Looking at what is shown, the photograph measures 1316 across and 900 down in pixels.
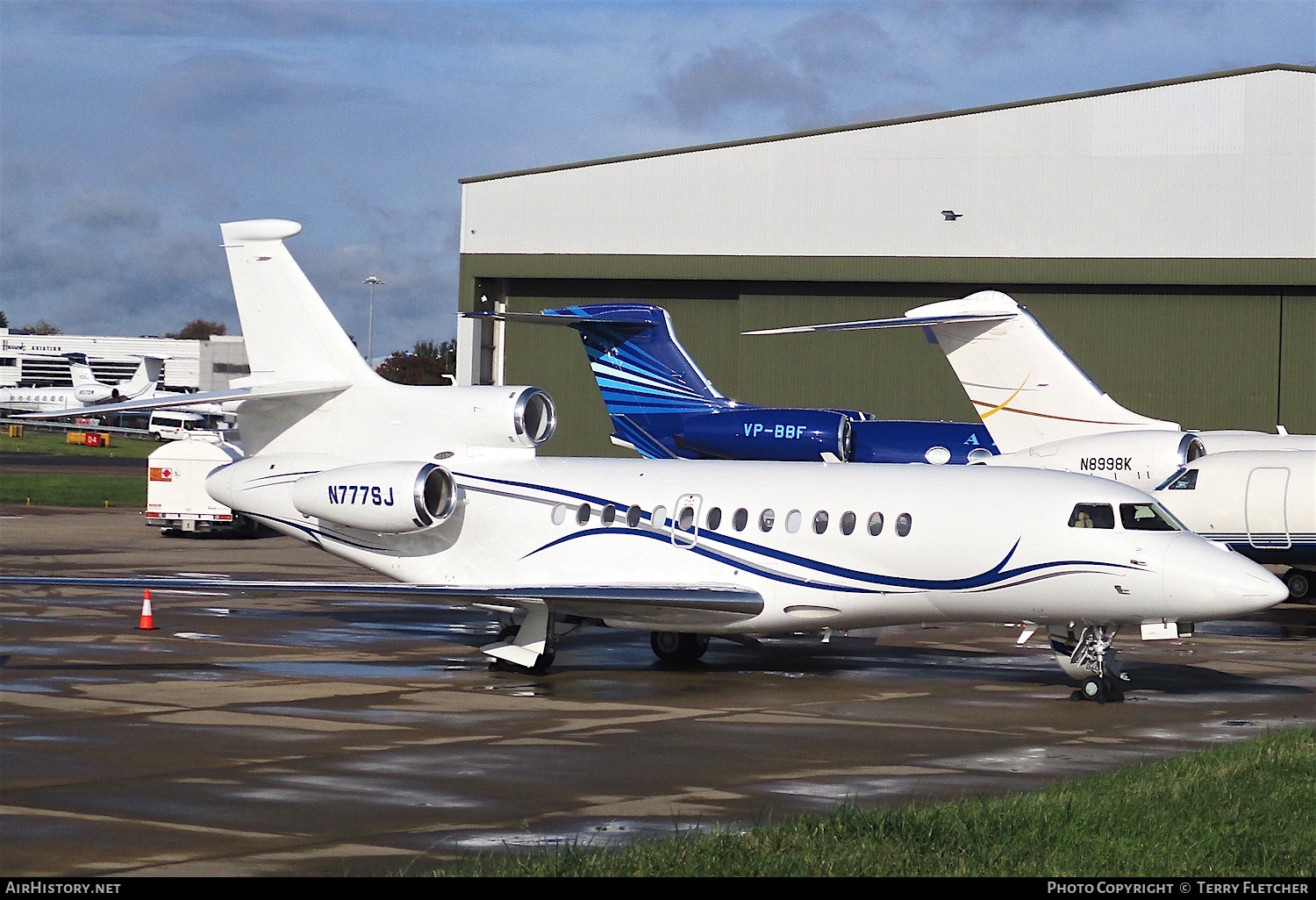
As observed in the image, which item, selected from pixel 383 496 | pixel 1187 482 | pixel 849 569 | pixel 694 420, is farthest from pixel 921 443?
pixel 383 496

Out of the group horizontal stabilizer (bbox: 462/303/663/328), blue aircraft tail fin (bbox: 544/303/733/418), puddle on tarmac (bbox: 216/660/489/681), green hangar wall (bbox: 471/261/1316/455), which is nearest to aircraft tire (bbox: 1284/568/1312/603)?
blue aircraft tail fin (bbox: 544/303/733/418)

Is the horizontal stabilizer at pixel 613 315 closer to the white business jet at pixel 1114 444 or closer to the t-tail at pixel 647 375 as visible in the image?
the t-tail at pixel 647 375

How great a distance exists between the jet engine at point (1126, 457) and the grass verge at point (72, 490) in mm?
35867

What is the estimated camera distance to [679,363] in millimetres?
Result: 30234

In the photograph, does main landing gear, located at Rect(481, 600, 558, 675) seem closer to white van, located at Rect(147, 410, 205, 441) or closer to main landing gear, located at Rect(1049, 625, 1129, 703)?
main landing gear, located at Rect(1049, 625, 1129, 703)

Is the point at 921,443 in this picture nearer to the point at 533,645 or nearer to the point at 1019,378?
the point at 1019,378

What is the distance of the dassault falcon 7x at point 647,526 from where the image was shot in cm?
1769

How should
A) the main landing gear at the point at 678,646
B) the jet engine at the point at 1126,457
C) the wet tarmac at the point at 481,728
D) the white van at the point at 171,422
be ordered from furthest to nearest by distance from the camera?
the white van at the point at 171,422
the jet engine at the point at 1126,457
the main landing gear at the point at 678,646
the wet tarmac at the point at 481,728

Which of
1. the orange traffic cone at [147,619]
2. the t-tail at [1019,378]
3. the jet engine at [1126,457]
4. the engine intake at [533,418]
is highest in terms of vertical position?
the t-tail at [1019,378]

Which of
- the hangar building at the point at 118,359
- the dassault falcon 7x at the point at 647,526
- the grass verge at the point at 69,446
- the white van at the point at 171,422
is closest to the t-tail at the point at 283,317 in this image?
the dassault falcon 7x at the point at 647,526

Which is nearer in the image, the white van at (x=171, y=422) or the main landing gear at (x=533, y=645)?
the main landing gear at (x=533, y=645)

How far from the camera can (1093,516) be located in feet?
58.3

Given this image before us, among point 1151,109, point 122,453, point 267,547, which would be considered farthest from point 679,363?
point 122,453

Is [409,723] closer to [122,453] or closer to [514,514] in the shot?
[514,514]
